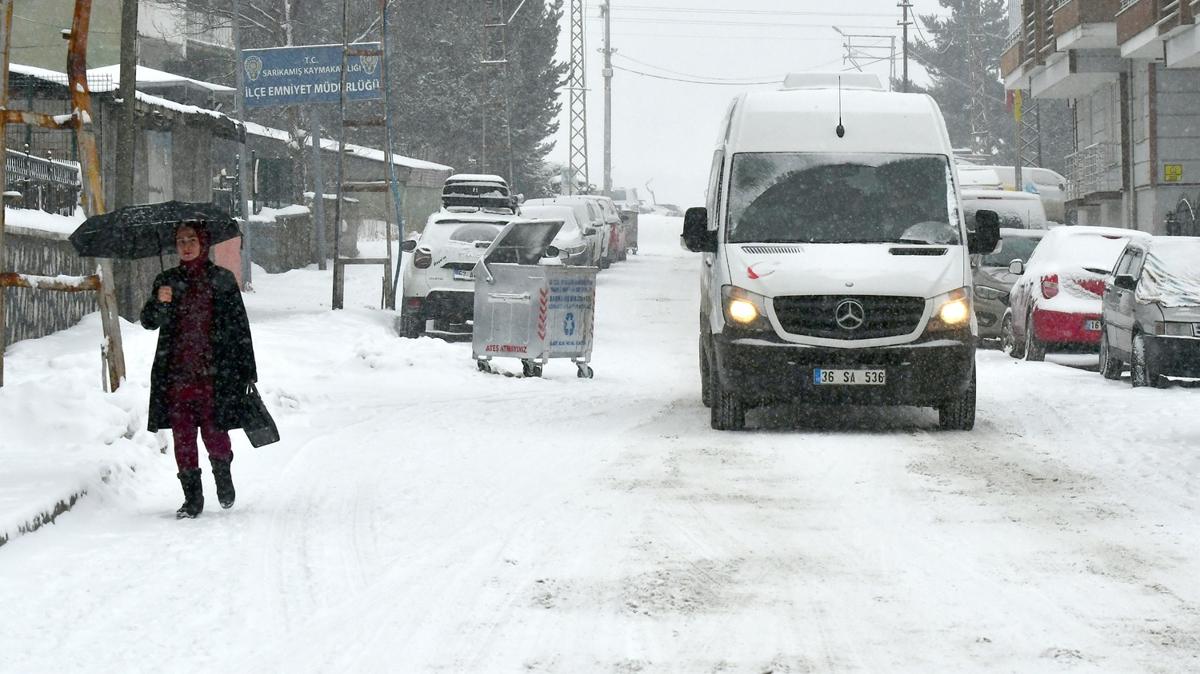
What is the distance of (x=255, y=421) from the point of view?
30.4ft

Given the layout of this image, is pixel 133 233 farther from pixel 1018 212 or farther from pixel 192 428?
pixel 1018 212

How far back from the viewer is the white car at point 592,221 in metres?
35.9

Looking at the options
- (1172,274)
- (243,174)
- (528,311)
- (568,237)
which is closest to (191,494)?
(528,311)

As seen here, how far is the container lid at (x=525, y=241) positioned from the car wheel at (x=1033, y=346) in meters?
5.98

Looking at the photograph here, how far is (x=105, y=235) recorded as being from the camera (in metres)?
9.48

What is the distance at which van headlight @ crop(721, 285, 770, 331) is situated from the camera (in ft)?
41.4

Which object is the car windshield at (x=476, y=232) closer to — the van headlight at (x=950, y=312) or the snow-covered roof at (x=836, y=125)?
the snow-covered roof at (x=836, y=125)

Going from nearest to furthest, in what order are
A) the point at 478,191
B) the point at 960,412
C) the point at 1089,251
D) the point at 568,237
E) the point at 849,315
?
the point at 849,315 → the point at 960,412 → the point at 1089,251 → the point at 568,237 → the point at 478,191

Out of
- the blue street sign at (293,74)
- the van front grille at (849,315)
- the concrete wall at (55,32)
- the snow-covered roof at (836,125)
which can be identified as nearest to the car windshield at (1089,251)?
the snow-covered roof at (836,125)

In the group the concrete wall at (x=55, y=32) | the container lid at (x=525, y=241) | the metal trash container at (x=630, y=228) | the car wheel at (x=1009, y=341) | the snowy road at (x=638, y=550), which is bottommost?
the snowy road at (x=638, y=550)

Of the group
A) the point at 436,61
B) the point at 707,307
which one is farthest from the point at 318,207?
the point at 436,61

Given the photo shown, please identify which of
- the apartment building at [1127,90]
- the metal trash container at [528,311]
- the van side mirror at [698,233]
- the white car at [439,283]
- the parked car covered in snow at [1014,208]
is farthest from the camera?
the apartment building at [1127,90]

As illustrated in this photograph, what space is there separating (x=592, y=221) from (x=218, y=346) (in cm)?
3028

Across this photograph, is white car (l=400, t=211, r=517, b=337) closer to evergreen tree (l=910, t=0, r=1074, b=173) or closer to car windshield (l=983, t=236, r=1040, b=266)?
car windshield (l=983, t=236, r=1040, b=266)
